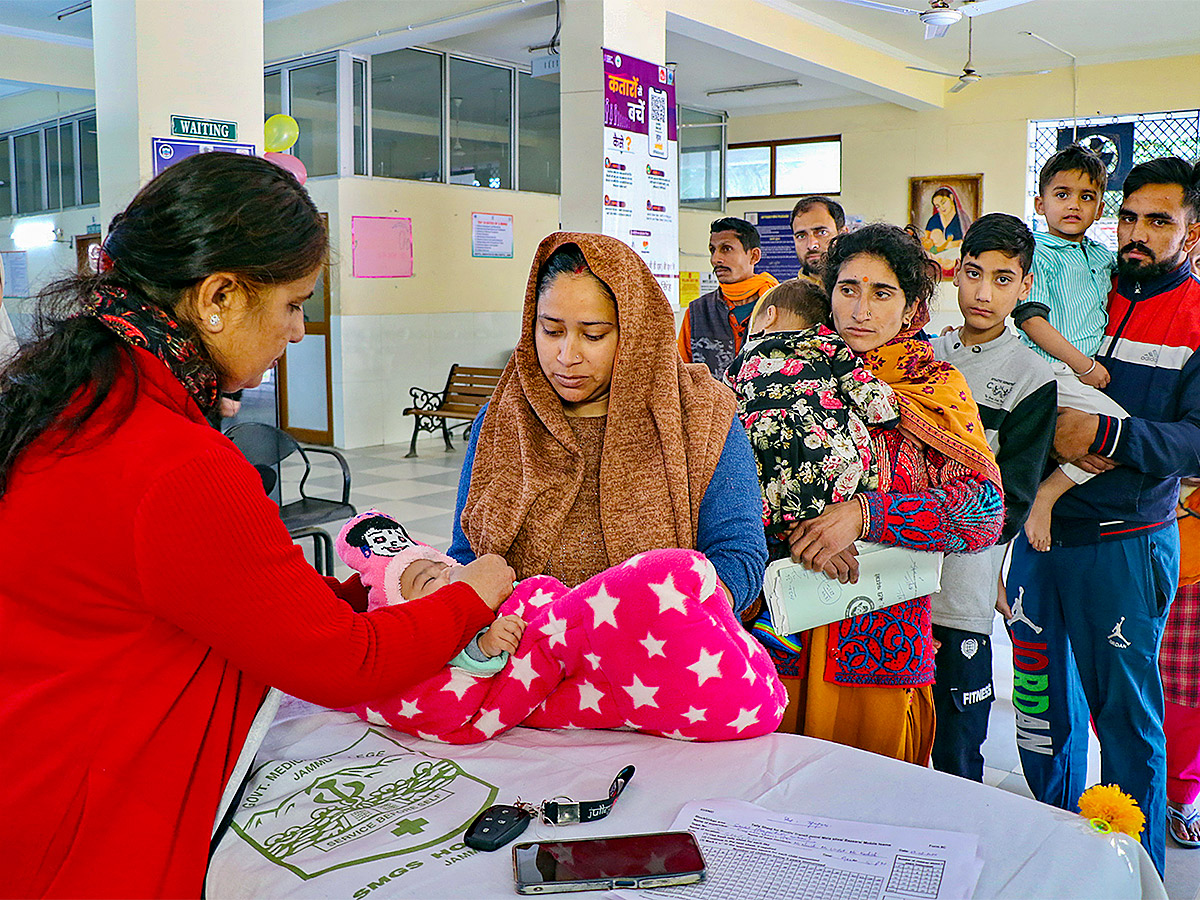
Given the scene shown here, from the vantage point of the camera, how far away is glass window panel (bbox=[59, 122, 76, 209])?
10922 mm

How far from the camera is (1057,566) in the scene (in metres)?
2.40

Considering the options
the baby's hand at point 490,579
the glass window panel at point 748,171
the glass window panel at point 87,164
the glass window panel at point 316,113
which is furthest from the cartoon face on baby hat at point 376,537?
the glass window panel at point 748,171

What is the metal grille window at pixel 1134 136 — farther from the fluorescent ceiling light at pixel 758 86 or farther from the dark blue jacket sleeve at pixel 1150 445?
the dark blue jacket sleeve at pixel 1150 445

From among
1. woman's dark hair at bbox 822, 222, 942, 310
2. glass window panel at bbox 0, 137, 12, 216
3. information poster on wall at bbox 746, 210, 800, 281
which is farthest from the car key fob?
glass window panel at bbox 0, 137, 12, 216

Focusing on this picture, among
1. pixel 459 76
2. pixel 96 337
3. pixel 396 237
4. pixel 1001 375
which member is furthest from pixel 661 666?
pixel 459 76

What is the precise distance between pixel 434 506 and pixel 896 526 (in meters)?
4.64

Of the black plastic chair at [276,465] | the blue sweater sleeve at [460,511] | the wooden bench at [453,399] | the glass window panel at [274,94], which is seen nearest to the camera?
the blue sweater sleeve at [460,511]

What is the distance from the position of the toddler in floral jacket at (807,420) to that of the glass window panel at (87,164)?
420 inches

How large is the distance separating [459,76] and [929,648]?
8781mm

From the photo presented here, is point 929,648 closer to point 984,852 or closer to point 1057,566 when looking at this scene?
point 1057,566

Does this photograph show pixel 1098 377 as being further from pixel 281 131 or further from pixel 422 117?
pixel 422 117

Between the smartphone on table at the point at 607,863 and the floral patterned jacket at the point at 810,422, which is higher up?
the floral patterned jacket at the point at 810,422

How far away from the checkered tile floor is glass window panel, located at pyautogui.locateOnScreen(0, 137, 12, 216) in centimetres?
632

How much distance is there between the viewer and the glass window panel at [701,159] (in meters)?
12.5
